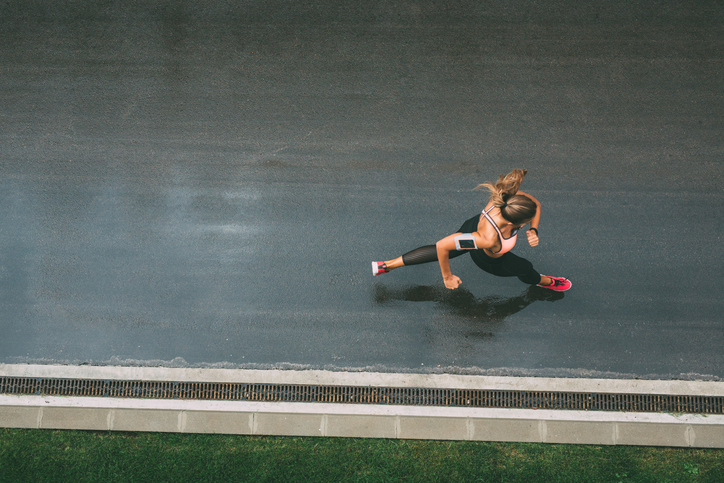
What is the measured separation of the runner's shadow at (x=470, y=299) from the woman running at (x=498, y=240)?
14 cm

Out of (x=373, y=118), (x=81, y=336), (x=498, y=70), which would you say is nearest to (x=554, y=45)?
(x=498, y=70)

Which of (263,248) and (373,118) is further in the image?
(373,118)

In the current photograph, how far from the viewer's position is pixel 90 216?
5.36m

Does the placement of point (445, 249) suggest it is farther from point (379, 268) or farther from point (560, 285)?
point (560, 285)

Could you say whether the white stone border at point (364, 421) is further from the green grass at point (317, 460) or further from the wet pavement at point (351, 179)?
the wet pavement at point (351, 179)

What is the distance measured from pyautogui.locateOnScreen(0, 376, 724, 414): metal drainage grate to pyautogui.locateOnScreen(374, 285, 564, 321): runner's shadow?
82 centimetres

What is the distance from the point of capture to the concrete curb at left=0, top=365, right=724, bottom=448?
461cm

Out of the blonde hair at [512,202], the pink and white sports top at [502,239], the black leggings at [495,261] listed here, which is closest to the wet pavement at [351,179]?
Result: the black leggings at [495,261]

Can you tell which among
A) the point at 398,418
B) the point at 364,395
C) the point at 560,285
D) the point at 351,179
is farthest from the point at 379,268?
the point at 560,285

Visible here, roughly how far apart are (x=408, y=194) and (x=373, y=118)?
106cm

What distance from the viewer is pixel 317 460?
4.58 m

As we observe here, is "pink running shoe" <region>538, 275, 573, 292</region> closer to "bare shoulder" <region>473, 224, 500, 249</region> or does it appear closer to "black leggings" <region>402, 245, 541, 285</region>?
"black leggings" <region>402, 245, 541, 285</region>

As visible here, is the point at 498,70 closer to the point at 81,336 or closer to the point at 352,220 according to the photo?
the point at 352,220

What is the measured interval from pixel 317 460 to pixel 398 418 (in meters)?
0.89
